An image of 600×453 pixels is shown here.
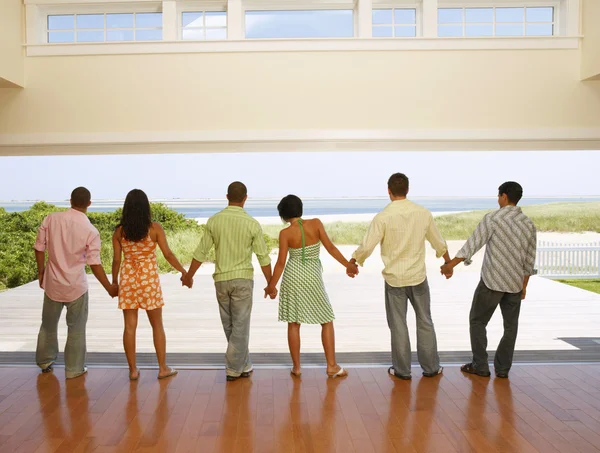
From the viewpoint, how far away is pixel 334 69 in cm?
500

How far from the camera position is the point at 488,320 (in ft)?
14.9

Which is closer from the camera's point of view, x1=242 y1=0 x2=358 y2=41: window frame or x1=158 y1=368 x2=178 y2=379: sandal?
x1=158 y1=368 x2=178 y2=379: sandal

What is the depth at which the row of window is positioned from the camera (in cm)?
509

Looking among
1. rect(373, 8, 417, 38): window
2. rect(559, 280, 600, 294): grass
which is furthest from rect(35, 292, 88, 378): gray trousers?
rect(559, 280, 600, 294): grass

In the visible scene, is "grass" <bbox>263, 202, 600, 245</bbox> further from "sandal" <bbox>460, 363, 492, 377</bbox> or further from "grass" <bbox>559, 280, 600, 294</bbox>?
"sandal" <bbox>460, 363, 492, 377</bbox>

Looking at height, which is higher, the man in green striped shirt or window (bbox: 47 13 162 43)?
window (bbox: 47 13 162 43)

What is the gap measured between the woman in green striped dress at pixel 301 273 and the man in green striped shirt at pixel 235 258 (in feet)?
0.51

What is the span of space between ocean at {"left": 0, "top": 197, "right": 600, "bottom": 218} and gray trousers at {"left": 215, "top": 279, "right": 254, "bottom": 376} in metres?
2.61

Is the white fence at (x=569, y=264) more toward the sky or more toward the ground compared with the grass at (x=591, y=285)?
more toward the sky

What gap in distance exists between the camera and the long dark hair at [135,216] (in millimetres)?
4316

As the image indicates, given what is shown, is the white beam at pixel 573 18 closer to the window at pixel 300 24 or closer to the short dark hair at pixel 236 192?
the window at pixel 300 24

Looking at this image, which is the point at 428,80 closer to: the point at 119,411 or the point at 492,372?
the point at 492,372

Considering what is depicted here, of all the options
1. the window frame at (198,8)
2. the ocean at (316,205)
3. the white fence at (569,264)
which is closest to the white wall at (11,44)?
the window frame at (198,8)

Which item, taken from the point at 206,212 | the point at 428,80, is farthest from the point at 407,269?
the point at 206,212
